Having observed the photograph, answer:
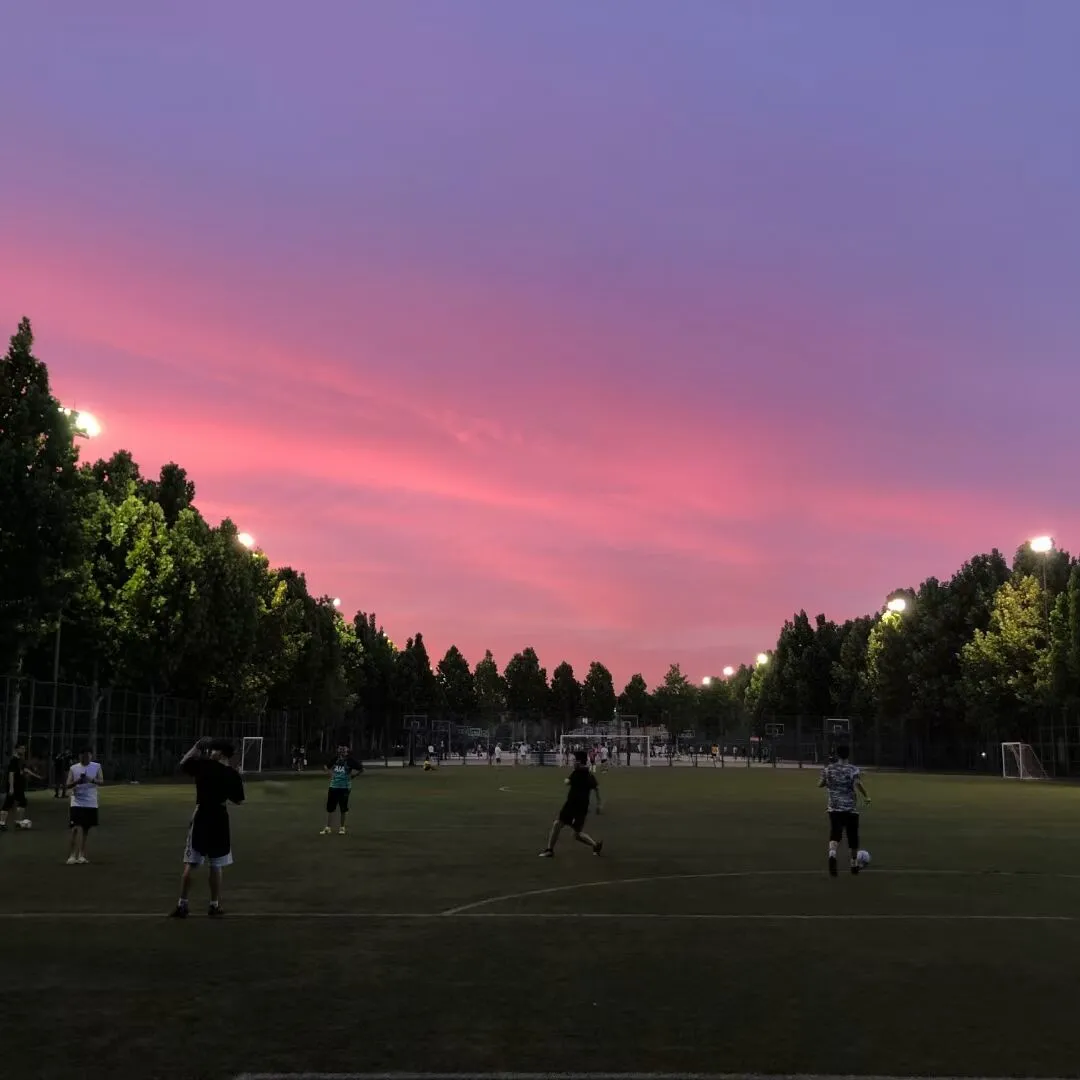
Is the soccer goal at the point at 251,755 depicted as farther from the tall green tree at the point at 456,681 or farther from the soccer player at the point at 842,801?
the tall green tree at the point at 456,681

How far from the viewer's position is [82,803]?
17359mm

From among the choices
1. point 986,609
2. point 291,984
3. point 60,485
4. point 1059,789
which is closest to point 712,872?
point 291,984

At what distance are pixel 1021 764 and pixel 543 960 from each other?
58897mm

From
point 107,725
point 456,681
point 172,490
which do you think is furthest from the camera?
point 456,681

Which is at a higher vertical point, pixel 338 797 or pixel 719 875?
pixel 338 797

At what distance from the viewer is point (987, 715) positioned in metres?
66.9

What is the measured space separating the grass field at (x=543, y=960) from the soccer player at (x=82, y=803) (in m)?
0.40

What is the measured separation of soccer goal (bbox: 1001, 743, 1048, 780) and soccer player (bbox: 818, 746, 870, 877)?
49583 mm

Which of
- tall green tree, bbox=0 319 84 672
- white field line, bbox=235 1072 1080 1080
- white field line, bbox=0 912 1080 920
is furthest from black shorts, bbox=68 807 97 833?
tall green tree, bbox=0 319 84 672

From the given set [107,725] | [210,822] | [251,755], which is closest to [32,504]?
[107,725]

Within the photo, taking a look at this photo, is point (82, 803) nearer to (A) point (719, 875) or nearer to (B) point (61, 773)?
(A) point (719, 875)

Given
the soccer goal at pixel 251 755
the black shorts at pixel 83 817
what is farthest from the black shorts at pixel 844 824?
the soccer goal at pixel 251 755

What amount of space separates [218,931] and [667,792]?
32.2 metres

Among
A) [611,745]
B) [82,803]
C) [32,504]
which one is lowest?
[611,745]
